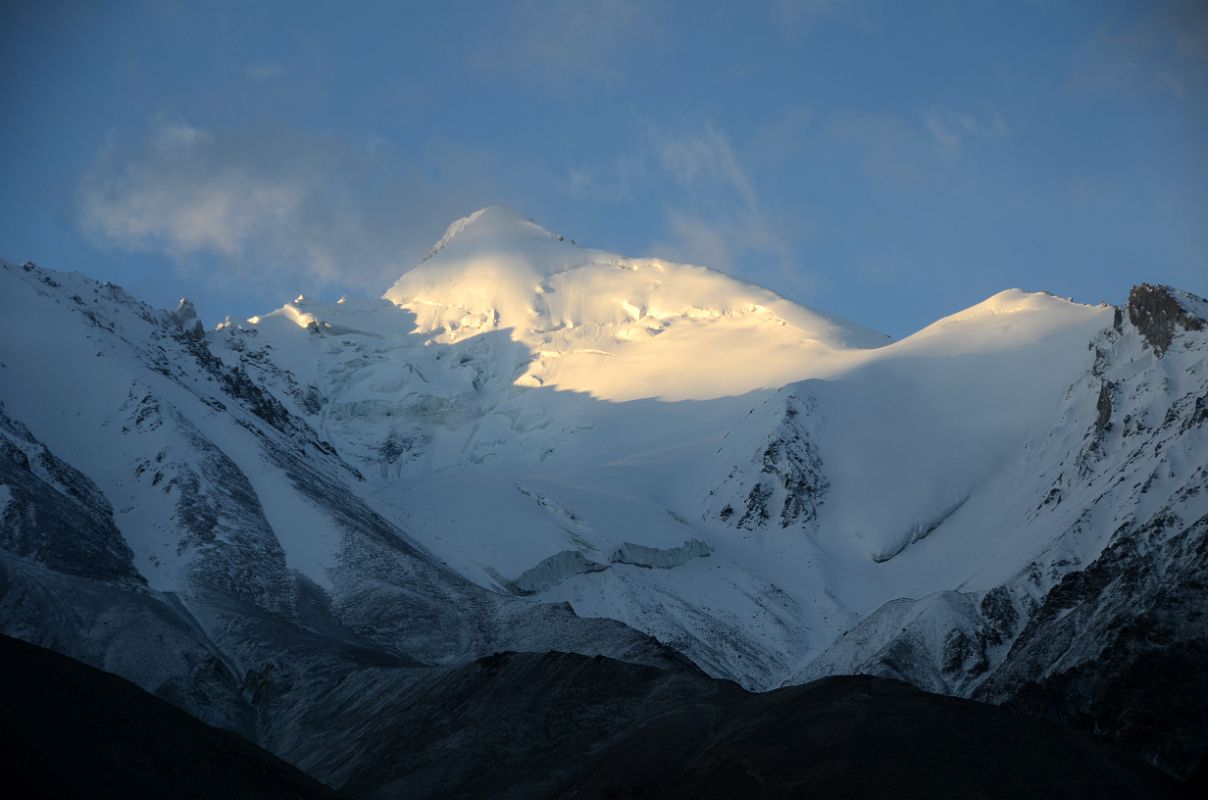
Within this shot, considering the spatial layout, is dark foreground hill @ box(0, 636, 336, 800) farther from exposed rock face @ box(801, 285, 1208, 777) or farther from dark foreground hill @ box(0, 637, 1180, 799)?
exposed rock face @ box(801, 285, 1208, 777)

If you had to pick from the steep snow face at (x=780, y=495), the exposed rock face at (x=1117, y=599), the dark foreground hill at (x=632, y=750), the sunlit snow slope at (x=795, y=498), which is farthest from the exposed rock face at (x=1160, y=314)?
the dark foreground hill at (x=632, y=750)

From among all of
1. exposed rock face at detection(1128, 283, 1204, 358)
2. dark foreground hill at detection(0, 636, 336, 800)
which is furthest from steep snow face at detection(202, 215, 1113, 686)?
dark foreground hill at detection(0, 636, 336, 800)

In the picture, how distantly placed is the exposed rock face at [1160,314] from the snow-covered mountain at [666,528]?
40 cm

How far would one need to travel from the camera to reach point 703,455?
165625mm

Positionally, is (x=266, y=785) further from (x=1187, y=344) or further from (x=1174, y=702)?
(x=1187, y=344)

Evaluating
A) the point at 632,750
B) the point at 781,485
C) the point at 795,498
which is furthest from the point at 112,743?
the point at 781,485

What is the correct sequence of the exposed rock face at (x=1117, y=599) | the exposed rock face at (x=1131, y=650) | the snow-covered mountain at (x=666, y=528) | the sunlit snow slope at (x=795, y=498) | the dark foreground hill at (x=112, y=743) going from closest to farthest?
the dark foreground hill at (x=112, y=743) → the exposed rock face at (x=1131, y=650) → the exposed rock face at (x=1117, y=599) → the snow-covered mountain at (x=666, y=528) → the sunlit snow slope at (x=795, y=498)

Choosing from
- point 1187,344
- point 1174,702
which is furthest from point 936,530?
point 1174,702

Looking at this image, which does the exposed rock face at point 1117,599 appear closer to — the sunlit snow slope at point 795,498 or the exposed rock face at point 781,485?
the sunlit snow slope at point 795,498

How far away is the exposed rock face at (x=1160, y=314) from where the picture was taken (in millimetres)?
120569

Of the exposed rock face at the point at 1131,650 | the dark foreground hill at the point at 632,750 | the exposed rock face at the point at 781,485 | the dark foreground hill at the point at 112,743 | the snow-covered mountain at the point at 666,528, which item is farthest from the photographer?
the exposed rock face at the point at 781,485

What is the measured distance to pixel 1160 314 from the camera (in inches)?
4953

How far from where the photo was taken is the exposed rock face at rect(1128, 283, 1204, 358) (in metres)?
121

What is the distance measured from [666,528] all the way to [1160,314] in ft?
184
